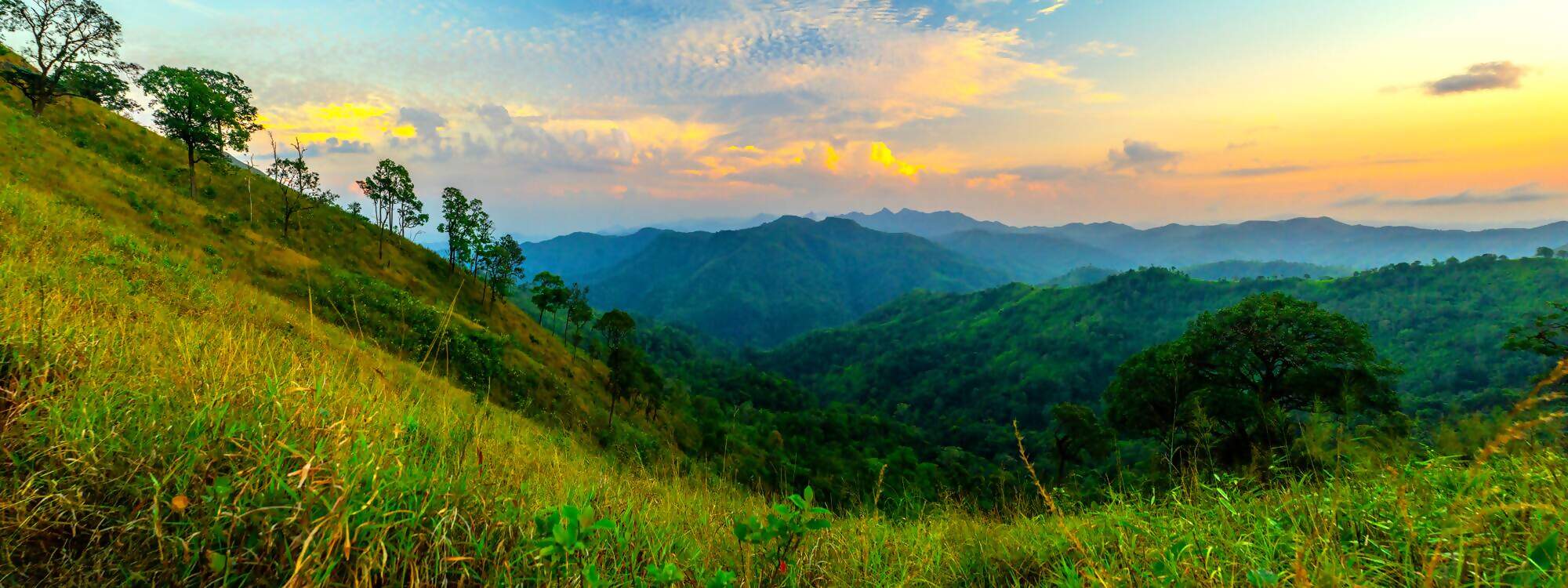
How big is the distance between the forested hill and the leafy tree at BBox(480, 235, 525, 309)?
83925 mm

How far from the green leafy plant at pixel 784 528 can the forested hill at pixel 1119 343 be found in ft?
286

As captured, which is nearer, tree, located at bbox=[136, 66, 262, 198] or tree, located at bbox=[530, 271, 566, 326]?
tree, located at bbox=[136, 66, 262, 198]

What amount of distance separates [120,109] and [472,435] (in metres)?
106

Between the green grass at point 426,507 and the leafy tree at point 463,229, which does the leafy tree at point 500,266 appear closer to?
the leafy tree at point 463,229

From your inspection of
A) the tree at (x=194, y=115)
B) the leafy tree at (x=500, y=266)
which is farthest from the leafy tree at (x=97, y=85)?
the leafy tree at (x=500, y=266)

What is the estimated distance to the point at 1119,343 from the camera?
159m

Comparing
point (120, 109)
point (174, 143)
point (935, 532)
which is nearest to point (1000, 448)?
point (935, 532)

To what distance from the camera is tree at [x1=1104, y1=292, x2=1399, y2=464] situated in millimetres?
21438

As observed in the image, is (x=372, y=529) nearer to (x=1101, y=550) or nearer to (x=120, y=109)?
(x=1101, y=550)

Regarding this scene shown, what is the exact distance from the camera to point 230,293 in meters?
9.30

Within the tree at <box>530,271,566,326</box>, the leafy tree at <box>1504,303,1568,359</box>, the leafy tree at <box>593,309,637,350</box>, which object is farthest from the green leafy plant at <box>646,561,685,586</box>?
the tree at <box>530,271,566,326</box>

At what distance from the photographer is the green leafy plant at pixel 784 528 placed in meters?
2.84

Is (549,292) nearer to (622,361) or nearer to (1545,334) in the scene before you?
(622,361)

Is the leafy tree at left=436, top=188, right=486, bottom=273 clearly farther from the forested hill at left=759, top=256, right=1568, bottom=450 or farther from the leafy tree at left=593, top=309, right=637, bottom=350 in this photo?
the forested hill at left=759, top=256, right=1568, bottom=450
